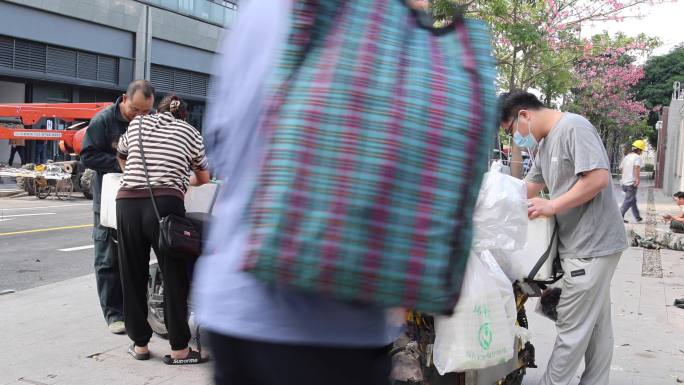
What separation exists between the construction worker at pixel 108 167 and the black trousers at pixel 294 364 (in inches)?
166

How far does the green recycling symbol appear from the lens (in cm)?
328

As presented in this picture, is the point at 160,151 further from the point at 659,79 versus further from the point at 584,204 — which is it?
the point at 659,79

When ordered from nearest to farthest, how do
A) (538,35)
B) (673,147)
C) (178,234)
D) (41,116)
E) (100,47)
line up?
1. (178,234)
2. (538,35)
3. (41,116)
4. (100,47)
5. (673,147)

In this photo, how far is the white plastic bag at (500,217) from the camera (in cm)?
347

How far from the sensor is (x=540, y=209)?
12.7 ft

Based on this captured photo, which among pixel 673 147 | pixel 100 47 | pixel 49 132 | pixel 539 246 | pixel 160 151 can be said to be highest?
pixel 100 47

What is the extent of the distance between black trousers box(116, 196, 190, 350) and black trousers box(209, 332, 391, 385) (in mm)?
3208

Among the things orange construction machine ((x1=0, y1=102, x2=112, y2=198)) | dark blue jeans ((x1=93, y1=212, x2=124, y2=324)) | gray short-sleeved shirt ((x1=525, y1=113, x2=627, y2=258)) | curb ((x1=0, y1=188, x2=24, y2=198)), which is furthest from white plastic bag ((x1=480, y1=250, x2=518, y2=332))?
curb ((x1=0, y1=188, x2=24, y2=198))

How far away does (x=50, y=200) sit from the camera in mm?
18562

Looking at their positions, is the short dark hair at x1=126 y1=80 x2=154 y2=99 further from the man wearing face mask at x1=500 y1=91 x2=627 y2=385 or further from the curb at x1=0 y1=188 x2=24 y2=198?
the curb at x1=0 y1=188 x2=24 y2=198

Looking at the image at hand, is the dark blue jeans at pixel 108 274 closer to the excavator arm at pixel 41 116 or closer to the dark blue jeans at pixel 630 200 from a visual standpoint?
the dark blue jeans at pixel 630 200

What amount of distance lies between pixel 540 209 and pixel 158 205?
2.36 meters

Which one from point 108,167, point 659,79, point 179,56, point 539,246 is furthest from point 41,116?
point 659,79

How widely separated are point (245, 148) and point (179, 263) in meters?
3.35
